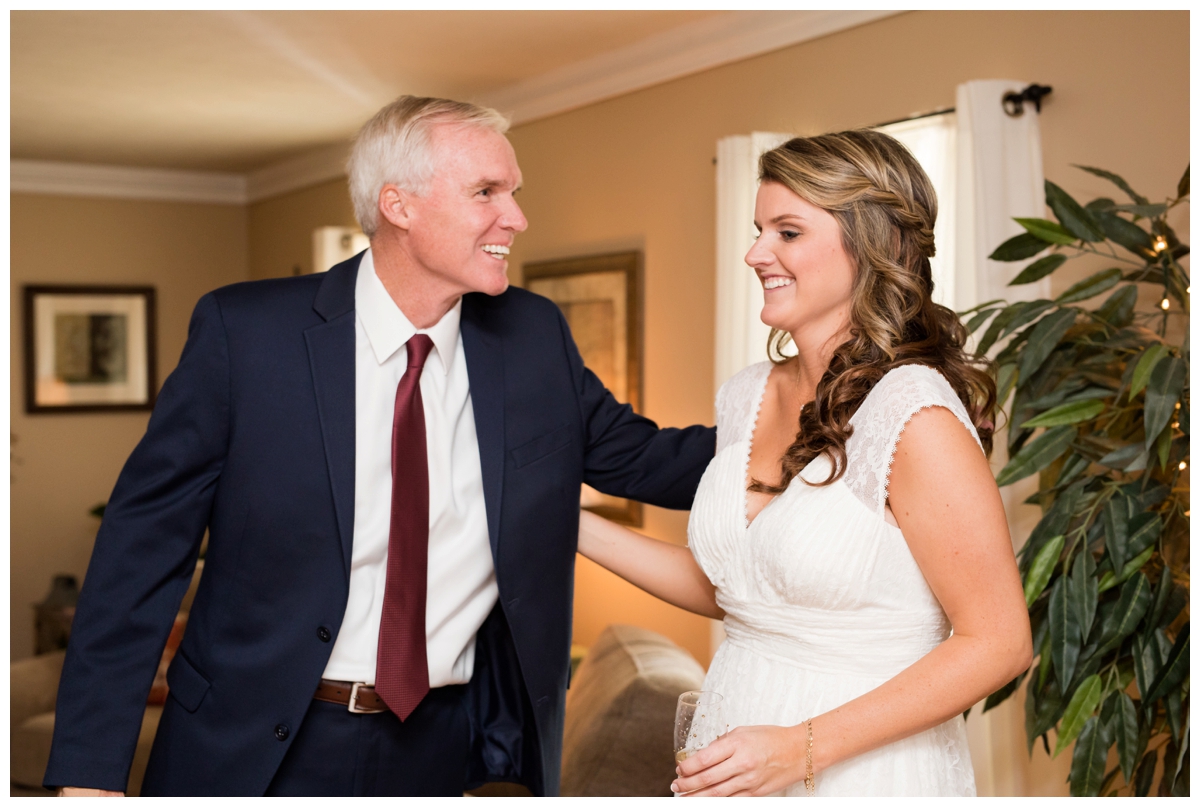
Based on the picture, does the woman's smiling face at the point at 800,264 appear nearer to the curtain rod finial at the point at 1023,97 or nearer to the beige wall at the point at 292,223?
the curtain rod finial at the point at 1023,97

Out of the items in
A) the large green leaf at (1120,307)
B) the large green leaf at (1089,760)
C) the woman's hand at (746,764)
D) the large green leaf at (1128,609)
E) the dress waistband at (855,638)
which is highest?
the large green leaf at (1120,307)

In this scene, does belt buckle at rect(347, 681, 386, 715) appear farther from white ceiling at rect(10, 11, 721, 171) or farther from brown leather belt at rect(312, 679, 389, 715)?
white ceiling at rect(10, 11, 721, 171)

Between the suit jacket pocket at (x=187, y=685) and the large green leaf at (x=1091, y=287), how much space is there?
6.10ft

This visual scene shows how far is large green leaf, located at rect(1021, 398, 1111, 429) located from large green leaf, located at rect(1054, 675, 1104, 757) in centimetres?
54

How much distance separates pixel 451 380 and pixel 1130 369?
138cm

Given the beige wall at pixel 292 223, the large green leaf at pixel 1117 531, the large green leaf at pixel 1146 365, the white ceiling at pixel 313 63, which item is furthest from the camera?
the beige wall at pixel 292 223

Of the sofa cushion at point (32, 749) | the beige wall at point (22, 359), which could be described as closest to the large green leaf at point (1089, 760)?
the sofa cushion at point (32, 749)

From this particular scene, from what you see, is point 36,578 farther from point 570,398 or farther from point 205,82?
point 570,398

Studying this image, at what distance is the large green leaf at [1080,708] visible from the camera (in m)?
2.26

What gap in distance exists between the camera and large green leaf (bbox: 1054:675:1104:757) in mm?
2262

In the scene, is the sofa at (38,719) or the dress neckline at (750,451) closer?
the dress neckline at (750,451)

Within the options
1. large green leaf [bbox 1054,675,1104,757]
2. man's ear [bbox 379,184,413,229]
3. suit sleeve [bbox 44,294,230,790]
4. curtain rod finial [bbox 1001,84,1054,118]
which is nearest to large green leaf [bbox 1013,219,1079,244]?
curtain rod finial [bbox 1001,84,1054,118]

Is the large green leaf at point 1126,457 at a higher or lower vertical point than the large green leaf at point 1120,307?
lower
